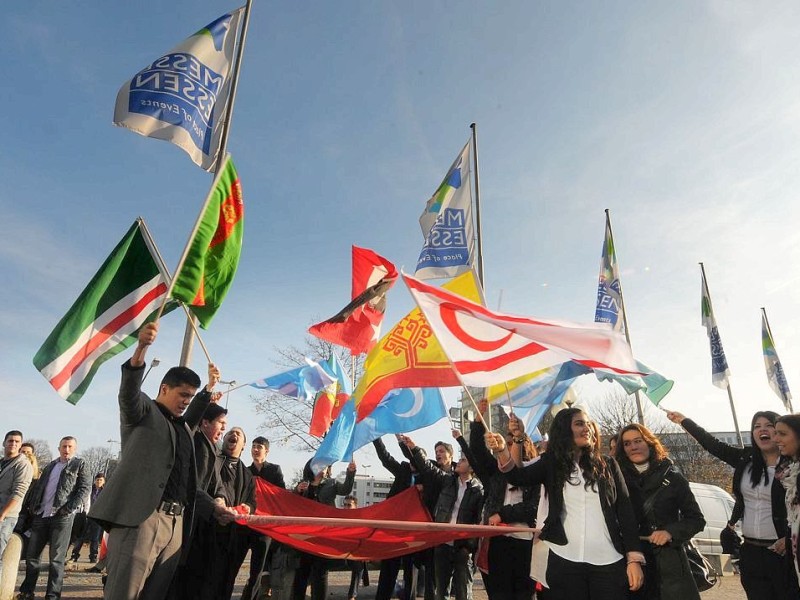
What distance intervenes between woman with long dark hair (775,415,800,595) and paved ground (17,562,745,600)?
5996 mm

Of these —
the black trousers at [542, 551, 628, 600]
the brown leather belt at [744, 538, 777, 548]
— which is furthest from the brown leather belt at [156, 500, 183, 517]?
the brown leather belt at [744, 538, 777, 548]

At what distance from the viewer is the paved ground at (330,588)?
847 cm

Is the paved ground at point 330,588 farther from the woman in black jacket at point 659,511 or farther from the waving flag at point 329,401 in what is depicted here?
the woman in black jacket at point 659,511

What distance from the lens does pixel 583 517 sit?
3834mm

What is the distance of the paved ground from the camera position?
847cm

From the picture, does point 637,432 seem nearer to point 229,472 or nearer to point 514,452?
point 514,452

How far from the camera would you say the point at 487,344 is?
531 cm

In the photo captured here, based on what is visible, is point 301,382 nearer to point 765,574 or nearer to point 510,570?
point 510,570

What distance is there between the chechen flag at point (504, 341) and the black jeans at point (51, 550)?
5.57m

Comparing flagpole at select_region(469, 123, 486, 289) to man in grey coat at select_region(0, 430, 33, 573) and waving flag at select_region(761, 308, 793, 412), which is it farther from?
waving flag at select_region(761, 308, 793, 412)

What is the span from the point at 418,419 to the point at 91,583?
6520mm

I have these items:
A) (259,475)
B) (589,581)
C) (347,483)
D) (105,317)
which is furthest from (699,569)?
(105,317)

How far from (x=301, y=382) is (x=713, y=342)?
11.8 meters

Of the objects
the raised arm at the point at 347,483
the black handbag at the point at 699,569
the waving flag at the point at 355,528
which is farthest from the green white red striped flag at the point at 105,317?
the black handbag at the point at 699,569
